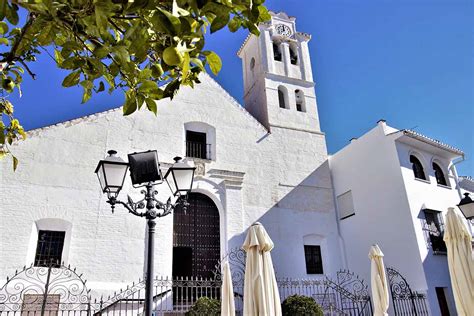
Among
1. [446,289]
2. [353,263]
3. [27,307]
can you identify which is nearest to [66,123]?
[27,307]

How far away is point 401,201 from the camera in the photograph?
46.6 ft

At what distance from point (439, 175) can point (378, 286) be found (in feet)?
27.6

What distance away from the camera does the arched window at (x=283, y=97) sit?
18578 millimetres

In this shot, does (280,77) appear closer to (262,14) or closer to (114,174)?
(114,174)

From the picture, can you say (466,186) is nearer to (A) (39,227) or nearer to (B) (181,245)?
(B) (181,245)

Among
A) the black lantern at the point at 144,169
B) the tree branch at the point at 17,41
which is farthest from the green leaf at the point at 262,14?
the black lantern at the point at 144,169

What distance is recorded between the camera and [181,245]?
13773mm

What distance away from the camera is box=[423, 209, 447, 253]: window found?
551 inches

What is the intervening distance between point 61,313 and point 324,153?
12576 millimetres

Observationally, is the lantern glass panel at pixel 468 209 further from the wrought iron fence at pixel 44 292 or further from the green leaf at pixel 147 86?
the wrought iron fence at pixel 44 292

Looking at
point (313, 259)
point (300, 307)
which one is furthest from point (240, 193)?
point (300, 307)

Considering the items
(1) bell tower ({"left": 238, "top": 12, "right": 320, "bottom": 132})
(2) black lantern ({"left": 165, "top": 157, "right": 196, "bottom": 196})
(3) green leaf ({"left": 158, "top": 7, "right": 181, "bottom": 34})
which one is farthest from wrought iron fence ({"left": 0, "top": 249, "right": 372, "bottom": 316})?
(3) green leaf ({"left": 158, "top": 7, "right": 181, "bottom": 34})

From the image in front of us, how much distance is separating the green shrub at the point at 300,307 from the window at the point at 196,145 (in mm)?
6582

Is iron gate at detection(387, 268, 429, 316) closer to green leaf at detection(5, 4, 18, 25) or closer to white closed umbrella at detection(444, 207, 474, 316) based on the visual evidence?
white closed umbrella at detection(444, 207, 474, 316)
